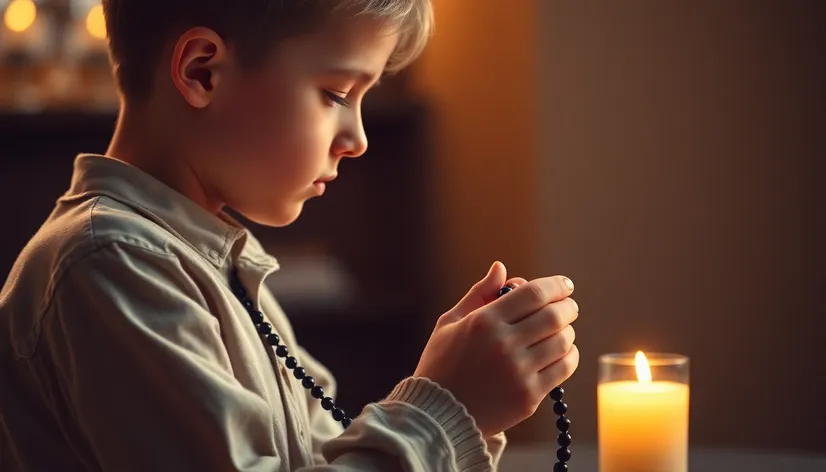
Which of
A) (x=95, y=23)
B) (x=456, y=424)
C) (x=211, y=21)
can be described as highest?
(x=95, y=23)

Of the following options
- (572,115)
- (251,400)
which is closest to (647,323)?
(572,115)

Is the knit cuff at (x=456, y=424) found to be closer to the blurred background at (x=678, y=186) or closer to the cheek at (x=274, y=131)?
the cheek at (x=274, y=131)

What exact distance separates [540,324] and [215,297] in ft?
0.88

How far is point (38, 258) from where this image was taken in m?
0.83

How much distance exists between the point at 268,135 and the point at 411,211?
60.8 inches

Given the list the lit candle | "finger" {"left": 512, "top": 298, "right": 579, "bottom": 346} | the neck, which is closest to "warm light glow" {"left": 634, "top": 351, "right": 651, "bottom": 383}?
the lit candle

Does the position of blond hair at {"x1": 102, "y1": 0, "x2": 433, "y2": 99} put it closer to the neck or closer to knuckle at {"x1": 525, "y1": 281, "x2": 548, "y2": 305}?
the neck

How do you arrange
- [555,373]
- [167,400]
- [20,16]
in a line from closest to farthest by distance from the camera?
[167,400], [555,373], [20,16]

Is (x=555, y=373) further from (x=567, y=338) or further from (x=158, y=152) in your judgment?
(x=158, y=152)

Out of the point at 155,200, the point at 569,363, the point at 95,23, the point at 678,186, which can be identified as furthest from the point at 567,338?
the point at 95,23

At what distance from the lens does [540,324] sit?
0.83 m

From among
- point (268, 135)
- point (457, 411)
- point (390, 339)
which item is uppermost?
point (268, 135)

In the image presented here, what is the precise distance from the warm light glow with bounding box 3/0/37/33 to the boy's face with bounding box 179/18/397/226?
1.65 meters

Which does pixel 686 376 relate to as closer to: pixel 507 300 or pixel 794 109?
pixel 507 300
